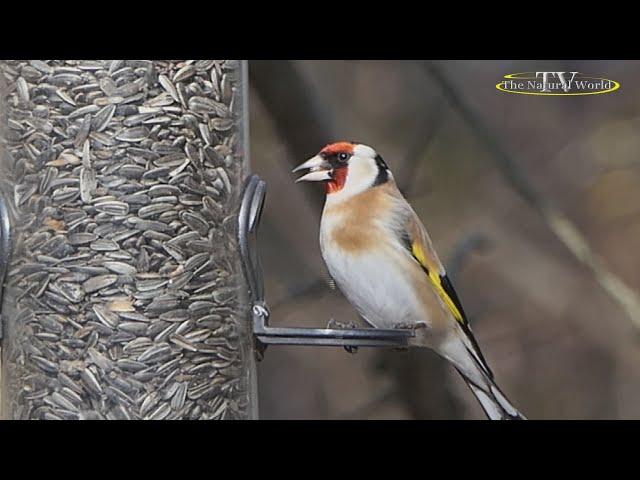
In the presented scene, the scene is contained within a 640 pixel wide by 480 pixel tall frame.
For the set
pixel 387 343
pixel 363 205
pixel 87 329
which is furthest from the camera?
pixel 363 205

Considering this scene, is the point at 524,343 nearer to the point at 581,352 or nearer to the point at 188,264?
the point at 581,352

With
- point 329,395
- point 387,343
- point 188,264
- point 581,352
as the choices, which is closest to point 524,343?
point 581,352

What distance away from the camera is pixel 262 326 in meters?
2.69

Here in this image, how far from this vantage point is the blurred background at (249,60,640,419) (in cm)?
368

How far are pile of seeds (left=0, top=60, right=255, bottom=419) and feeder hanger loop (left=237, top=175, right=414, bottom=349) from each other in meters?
0.07

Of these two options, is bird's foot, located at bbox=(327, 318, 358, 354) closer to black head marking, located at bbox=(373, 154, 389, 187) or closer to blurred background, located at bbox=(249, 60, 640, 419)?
black head marking, located at bbox=(373, 154, 389, 187)

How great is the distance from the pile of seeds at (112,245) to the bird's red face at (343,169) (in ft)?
1.66

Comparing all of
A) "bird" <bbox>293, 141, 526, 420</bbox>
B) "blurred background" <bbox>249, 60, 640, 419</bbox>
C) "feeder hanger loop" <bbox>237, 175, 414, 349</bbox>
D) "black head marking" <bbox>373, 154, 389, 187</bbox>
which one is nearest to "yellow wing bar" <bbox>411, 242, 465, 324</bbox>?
"bird" <bbox>293, 141, 526, 420</bbox>

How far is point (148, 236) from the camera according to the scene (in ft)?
8.43

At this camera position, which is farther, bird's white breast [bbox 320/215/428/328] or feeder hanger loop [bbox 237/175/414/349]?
bird's white breast [bbox 320/215/428/328]

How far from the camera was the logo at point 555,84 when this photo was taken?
3.87 metres

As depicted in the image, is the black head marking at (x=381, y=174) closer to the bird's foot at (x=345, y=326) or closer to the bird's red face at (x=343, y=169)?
the bird's red face at (x=343, y=169)

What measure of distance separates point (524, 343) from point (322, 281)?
688 mm

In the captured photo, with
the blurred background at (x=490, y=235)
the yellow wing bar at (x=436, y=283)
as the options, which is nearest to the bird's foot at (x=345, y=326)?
the yellow wing bar at (x=436, y=283)
